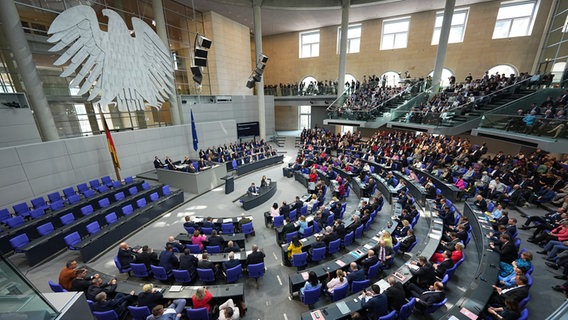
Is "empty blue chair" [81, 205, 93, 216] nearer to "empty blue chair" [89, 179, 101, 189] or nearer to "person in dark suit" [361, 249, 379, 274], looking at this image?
"empty blue chair" [89, 179, 101, 189]

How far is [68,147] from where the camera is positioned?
11.1 m

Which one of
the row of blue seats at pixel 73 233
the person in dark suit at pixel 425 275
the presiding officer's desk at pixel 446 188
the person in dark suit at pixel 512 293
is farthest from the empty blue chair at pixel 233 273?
the presiding officer's desk at pixel 446 188

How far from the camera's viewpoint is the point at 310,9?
838 inches

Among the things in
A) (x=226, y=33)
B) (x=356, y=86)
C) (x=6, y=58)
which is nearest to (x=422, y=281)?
(x=6, y=58)

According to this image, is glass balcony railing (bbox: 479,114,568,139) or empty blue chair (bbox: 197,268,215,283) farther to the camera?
glass balcony railing (bbox: 479,114,568,139)

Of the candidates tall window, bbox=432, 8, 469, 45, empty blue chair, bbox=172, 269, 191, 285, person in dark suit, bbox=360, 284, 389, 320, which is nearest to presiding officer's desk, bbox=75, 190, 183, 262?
empty blue chair, bbox=172, 269, 191, 285

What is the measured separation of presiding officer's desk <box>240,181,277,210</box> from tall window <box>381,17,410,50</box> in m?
20.9

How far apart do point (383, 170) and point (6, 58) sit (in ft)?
64.3

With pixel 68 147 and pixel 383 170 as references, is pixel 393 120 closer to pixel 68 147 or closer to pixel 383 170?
pixel 383 170

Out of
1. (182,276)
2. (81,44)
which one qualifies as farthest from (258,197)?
(81,44)

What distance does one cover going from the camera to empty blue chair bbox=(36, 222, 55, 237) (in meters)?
7.63

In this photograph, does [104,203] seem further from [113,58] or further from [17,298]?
[17,298]

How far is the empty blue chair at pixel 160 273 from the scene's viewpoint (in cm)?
591

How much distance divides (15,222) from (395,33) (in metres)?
29.7
